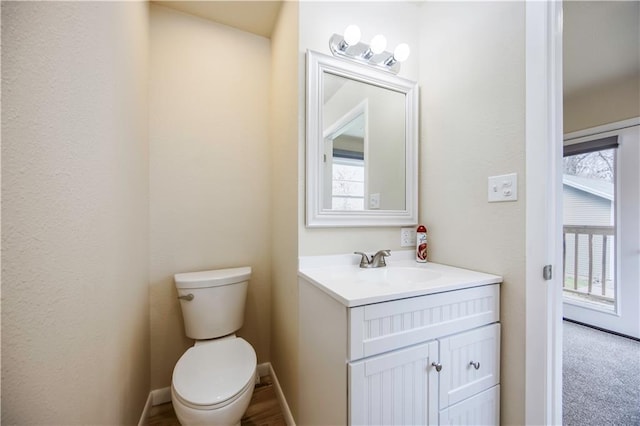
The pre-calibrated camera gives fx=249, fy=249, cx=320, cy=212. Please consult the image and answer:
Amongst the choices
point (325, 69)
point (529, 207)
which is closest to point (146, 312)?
point (325, 69)

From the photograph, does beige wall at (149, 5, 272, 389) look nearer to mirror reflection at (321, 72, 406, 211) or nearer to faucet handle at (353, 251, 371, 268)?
mirror reflection at (321, 72, 406, 211)

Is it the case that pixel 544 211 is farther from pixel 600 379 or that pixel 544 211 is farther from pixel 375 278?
pixel 600 379

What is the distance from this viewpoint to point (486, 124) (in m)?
1.15

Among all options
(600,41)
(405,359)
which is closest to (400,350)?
(405,359)

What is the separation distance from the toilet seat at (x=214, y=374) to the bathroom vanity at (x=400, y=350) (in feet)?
1.01

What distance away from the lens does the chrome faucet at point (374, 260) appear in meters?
1.29

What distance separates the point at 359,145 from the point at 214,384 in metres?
1.38

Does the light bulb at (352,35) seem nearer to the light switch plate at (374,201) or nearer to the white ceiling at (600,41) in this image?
the light switch plate at (374,201)

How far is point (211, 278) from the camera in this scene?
1.46 m

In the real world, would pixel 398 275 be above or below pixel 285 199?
below

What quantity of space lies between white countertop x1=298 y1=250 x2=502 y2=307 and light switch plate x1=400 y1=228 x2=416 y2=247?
0.16 ft

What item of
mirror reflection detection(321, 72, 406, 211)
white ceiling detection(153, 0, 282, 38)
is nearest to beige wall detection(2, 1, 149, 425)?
white ceiling detection(153, 0, 282, 38)

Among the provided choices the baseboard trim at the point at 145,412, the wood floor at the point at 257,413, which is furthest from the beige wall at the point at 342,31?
the baseboard trim at the point at 145,412

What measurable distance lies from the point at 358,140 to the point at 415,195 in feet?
1.56
